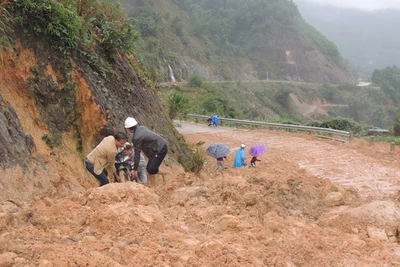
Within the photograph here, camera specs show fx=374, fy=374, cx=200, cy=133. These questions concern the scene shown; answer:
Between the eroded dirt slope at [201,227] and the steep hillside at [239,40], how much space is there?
55057mm

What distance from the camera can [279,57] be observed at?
83938 millimetres

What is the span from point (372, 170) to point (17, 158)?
31.3 feet

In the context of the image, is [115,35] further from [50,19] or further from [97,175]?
[97,175]

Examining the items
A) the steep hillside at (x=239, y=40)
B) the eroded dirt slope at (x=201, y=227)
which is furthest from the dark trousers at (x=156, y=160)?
the steep hillside at (x=239, y=40)

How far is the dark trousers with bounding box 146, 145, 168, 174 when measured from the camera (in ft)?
18.7

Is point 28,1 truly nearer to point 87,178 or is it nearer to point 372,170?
point 87,178

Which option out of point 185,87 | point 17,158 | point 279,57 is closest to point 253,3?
point 279,57

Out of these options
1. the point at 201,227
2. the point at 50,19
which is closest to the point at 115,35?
the point at 50,19

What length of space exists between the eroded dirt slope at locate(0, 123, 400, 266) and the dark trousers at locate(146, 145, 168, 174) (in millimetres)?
485

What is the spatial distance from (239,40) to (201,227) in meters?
86.8

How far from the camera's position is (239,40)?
87250 mm

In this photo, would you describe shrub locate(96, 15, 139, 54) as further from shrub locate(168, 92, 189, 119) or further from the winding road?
shrub locate(168, 92, 189, 119)

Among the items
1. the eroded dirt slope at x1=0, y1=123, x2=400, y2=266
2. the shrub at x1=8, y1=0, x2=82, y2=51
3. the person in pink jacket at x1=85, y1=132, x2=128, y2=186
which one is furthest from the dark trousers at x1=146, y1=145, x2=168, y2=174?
the shrub at x1=8, y1=0, x2=82, y2=51

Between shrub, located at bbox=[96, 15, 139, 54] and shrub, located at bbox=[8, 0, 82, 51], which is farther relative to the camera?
shrub, located at bbox=[96, 15, 139, 54]
